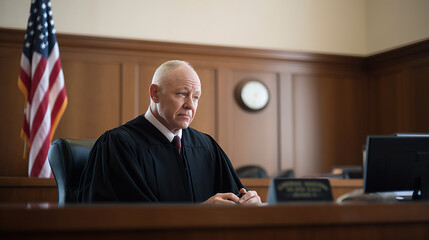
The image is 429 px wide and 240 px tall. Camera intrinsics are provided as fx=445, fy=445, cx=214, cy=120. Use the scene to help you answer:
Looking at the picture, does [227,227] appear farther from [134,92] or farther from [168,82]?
[134,92]

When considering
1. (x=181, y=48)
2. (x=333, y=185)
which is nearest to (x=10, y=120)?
(x=181, y=48)

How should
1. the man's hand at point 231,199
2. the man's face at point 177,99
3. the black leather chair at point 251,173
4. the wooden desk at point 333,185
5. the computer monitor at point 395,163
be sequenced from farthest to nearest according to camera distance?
the black leather chair at point 251,173 < the wooden desk at point 333,185 < the man's face at point 177,99 < the computer monitor at point 395,163 < the man's hand at point 231,199

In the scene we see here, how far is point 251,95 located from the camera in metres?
6.91

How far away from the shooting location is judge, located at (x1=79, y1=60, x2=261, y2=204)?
2.53 metres

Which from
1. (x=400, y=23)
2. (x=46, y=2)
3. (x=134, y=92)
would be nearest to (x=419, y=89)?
(x=400, y=23)

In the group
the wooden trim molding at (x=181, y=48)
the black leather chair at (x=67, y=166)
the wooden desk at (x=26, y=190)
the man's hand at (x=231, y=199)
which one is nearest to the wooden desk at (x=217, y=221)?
the man's hand at (x=231, y=199)

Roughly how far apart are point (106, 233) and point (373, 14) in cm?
724

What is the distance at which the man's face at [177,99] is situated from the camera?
2.94 m

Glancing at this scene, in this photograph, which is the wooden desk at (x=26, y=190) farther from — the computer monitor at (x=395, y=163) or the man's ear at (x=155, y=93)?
the computer monitor at (x=395, y=163)

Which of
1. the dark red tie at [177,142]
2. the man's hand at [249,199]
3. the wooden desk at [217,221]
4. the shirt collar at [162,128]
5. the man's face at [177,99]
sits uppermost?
the man's face at [177,99]

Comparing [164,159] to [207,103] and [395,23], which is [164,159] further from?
[395,23]

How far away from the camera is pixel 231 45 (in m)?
6.90

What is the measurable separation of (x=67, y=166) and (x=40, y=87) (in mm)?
2511

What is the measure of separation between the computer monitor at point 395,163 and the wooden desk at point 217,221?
1163 millimetres
